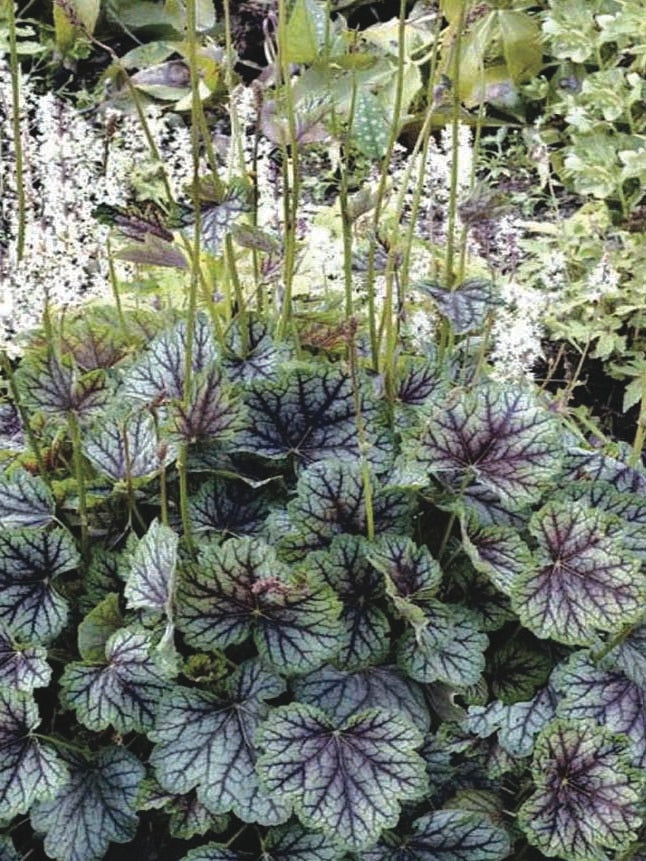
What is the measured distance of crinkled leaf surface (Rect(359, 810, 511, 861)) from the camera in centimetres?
114

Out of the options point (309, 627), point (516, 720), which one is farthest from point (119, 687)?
point (516, 720)

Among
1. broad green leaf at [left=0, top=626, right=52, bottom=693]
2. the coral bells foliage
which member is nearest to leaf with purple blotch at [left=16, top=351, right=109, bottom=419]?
the coral bells foliage

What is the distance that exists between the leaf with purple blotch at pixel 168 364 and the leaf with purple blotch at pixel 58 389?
3cm

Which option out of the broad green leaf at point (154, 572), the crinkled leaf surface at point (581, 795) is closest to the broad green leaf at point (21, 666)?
the broad green leaf at point (154, 572)

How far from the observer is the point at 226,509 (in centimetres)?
123

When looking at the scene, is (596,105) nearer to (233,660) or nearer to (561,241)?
(561,241)

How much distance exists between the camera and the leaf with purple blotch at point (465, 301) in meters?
1.28

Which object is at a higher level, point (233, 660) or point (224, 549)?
point (224, 549)

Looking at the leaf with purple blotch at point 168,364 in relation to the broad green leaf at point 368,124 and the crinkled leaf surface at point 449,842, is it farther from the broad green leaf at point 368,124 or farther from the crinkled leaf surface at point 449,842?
the broad green leaf at point 368,124

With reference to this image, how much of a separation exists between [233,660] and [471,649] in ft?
0.80

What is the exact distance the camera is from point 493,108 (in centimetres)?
412

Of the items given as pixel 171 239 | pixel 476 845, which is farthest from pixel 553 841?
pixel 171 239

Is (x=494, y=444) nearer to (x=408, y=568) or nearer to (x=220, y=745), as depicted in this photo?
(x=408, y=568)

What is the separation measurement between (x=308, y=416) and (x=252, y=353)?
0.14 meters
